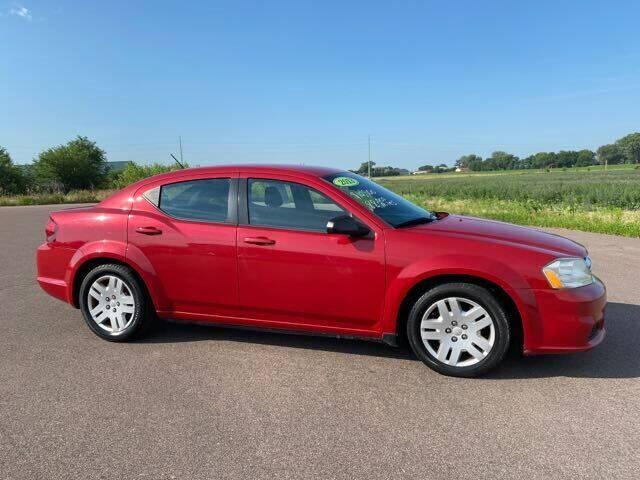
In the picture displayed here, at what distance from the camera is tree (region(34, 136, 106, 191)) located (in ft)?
198

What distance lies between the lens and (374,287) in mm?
3666

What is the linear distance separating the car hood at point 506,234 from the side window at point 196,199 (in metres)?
1.67

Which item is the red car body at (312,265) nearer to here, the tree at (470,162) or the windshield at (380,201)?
the windshield at (380,201)

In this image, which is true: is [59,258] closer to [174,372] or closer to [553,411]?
[174,372]

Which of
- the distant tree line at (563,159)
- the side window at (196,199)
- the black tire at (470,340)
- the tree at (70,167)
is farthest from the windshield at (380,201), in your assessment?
the distant tree line at (563,159)

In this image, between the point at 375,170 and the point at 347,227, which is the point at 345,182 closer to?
the point at 347,227

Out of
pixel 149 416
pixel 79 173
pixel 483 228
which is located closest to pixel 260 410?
pixel 149 416

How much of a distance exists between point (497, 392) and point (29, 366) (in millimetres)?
3645

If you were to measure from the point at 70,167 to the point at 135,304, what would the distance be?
214ft

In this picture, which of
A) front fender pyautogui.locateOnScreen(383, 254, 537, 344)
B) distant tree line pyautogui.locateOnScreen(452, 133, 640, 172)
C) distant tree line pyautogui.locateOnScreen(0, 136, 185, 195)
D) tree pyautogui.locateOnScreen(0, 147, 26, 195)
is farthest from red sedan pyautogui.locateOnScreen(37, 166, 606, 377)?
distant tree line pyautogui.locateOnScreen(452, 133, 640, 172)

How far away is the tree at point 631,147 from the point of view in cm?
10625

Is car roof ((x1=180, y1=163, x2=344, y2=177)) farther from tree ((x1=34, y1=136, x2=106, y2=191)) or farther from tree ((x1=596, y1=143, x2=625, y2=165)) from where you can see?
tree ((x1=596, y1=143, x2=625, y2=165))

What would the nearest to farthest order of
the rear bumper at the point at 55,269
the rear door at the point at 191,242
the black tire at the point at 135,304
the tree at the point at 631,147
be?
the rear door at the point at 191,242 → the black tire at the point at 135,304 → the rear bumper at the point at 55,269 → the tree at the point at 631,147

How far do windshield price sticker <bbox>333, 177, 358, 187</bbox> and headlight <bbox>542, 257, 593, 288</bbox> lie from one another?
1.70m
